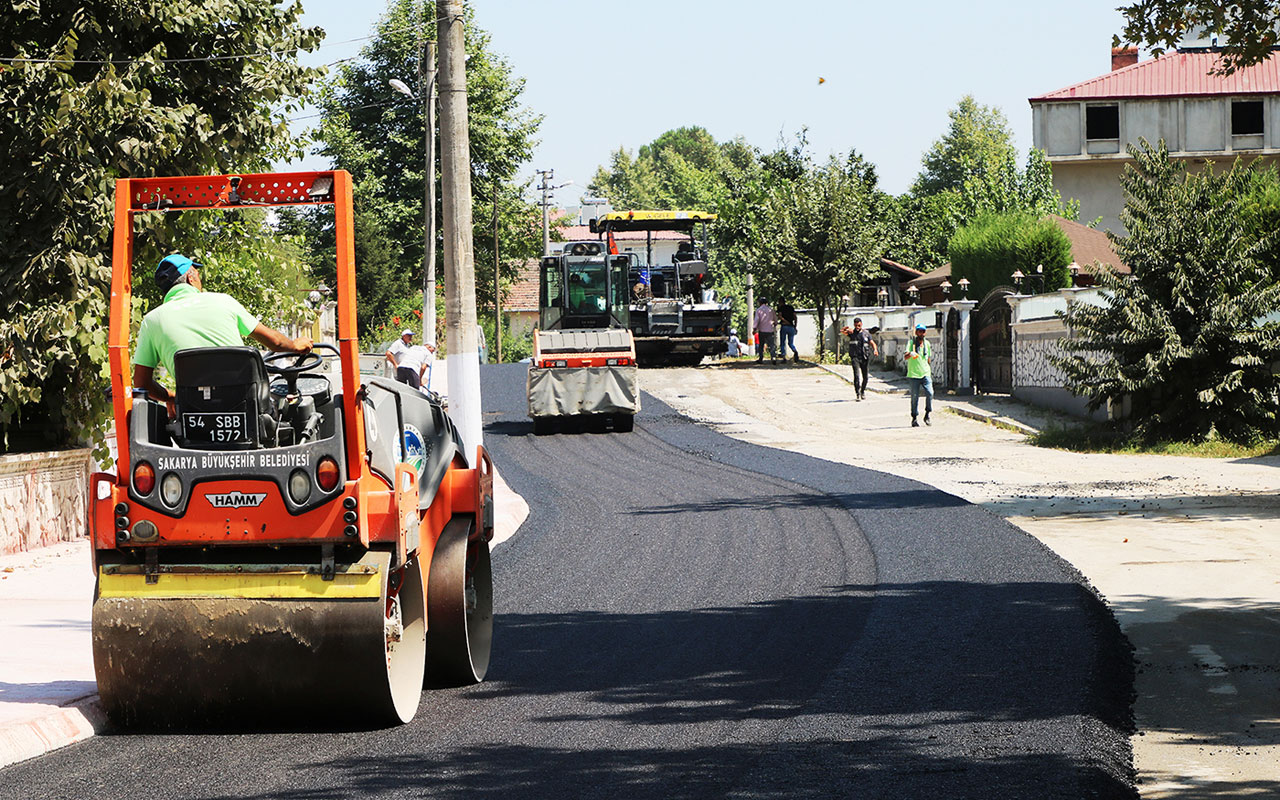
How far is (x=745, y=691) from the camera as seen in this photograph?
7.58 metres

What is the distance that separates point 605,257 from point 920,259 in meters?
43.0

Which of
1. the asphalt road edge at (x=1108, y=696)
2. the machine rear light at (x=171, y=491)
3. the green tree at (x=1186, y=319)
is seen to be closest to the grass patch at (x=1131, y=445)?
the green tree at (x=1186, y=319)

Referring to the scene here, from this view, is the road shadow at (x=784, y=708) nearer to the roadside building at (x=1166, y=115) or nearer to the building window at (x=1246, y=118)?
the roadside building at (x=1166, y=115)

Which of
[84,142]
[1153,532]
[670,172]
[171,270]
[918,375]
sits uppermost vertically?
[670,172]

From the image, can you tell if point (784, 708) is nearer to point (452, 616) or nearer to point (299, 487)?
point (452, 616)

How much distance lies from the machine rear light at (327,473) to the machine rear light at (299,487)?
2 cm

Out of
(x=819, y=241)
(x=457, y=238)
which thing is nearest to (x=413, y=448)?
(x=457, y=238)

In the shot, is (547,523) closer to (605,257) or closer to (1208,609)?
(1208,609)

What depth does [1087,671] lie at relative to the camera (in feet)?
25.9

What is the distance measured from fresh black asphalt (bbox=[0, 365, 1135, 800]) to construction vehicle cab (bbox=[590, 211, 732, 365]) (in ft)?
81.0

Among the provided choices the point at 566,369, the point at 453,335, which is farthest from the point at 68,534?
the point at 566,369

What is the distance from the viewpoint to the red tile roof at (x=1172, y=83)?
59.0 m

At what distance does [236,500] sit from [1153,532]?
9636 mm

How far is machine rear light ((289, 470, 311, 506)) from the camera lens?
6.70 m
